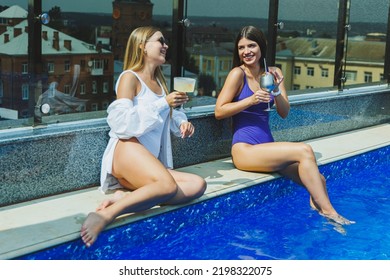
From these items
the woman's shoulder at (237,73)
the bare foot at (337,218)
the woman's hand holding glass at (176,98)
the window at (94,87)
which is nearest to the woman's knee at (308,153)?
the bare foot at (337,218)

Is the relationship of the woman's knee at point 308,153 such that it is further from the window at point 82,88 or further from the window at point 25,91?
the window at point 25,91

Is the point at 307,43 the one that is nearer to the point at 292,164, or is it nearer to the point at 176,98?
the point at 292,164

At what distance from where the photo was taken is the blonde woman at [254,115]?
5.00 meters

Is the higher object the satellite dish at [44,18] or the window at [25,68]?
the satellite dish at [44,18]

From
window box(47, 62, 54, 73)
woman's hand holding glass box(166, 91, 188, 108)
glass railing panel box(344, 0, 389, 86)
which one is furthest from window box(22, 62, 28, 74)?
glass railing panel box(344, 0, 389, 86)

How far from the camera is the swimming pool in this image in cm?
401

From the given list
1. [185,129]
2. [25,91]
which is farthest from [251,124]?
[25,91]

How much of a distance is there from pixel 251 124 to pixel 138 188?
1.40 metres

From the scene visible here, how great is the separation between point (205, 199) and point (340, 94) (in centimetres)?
366

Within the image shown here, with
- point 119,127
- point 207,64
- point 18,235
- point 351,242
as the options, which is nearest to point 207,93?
point 207,64

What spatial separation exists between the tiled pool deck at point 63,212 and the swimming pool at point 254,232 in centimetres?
6

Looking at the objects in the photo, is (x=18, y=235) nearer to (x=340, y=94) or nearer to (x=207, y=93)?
(x=207, y=93)

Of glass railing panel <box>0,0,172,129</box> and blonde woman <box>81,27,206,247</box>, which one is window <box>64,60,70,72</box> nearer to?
glass railing panel <box>0,0,172,129</box>

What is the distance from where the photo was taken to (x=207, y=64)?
20.0 ft
